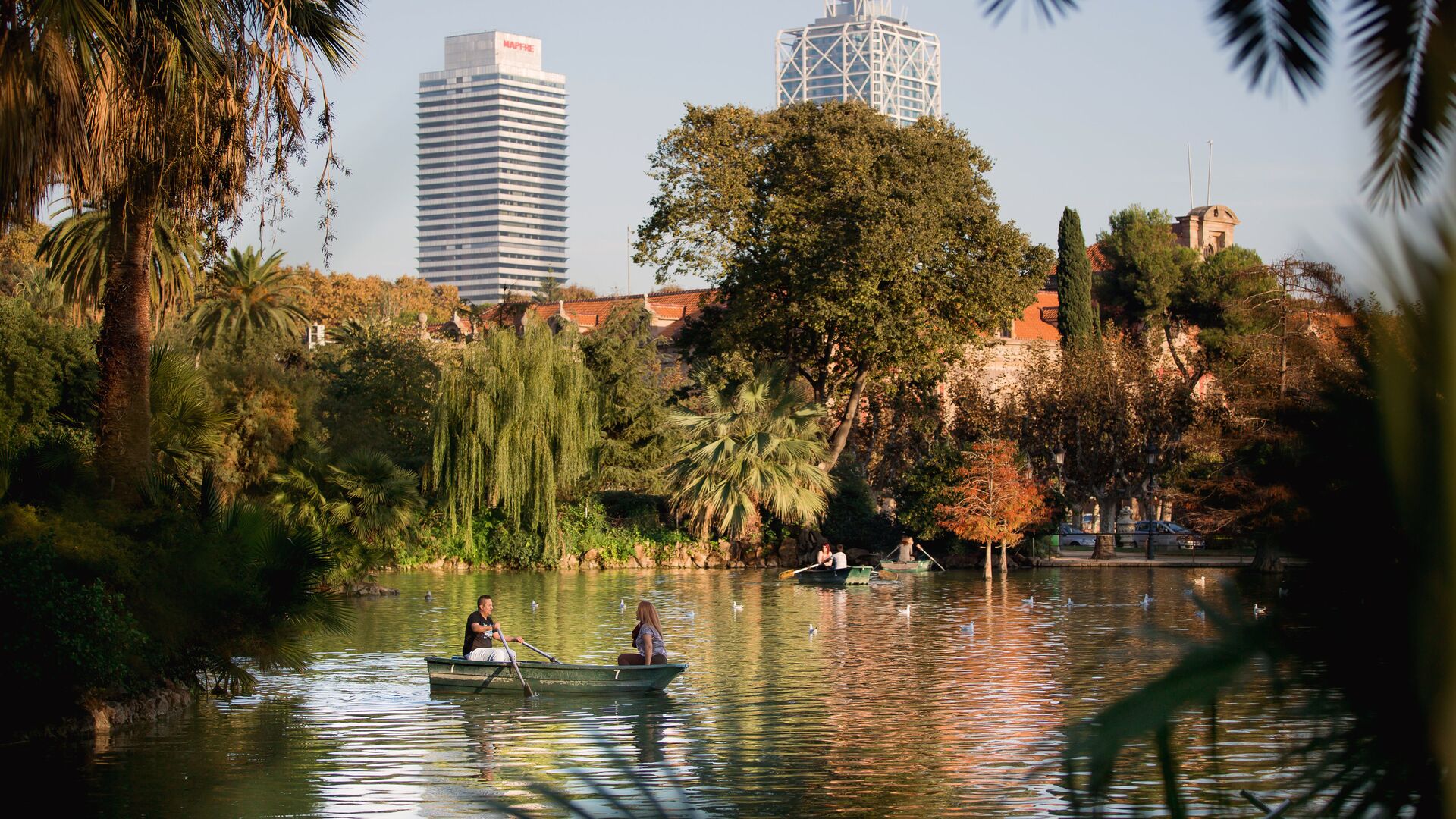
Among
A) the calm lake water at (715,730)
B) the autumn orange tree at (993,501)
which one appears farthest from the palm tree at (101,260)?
the autumn orange tree at (993,501)

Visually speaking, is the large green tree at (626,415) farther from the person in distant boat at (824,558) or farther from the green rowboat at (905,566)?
the green rowboat at (905,566)

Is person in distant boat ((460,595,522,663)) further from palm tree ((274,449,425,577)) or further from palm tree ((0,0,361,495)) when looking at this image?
palm tree ((274,449,425,577))

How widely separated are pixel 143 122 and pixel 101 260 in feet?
29.1

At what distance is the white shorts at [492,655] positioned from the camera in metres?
18.6

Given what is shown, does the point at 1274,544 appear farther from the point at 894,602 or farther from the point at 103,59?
the point at 894,602

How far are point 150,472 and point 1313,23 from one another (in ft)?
54.2

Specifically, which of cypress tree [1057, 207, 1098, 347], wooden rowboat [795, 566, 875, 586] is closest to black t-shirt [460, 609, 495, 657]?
wooden rowboat [795, 566, 875, 586]

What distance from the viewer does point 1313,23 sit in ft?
5.15

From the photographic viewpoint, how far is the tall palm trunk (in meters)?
15.9

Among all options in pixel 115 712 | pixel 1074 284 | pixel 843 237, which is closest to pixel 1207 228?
pixel 1074 284

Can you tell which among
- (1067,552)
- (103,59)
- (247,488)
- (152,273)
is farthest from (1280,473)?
(1067,552)

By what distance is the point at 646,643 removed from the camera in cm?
1844

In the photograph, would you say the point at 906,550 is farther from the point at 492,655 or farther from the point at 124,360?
the point at 124,360

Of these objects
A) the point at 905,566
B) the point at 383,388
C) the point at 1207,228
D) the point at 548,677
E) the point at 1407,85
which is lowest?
the point at 548,677
